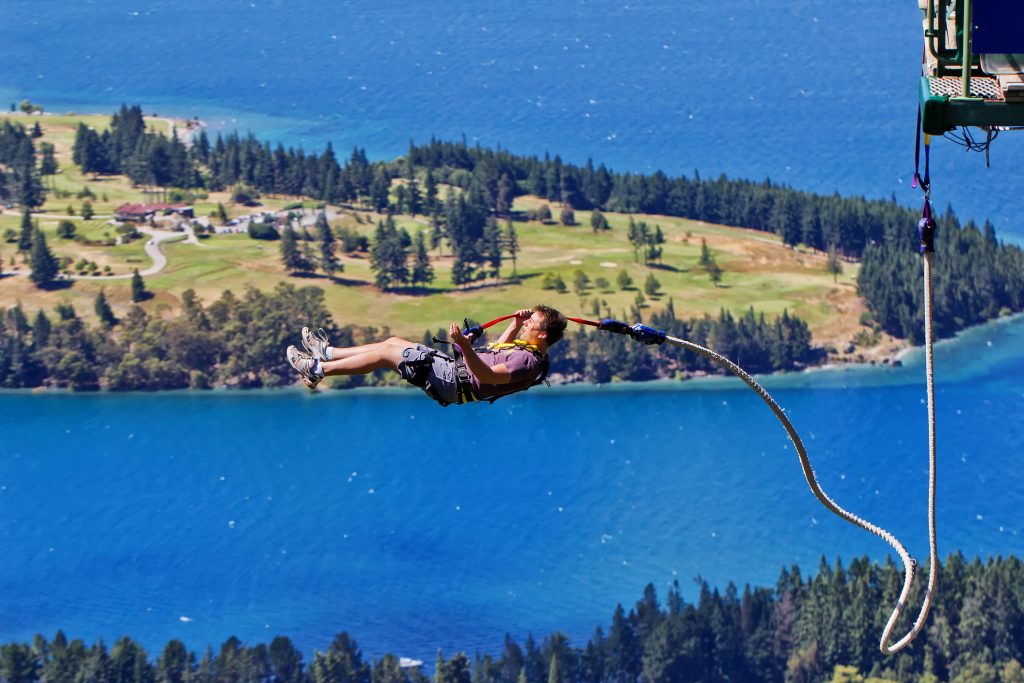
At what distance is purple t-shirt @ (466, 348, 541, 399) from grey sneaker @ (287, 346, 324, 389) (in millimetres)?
1555

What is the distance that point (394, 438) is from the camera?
12862 cm

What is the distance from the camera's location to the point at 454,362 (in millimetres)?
19531

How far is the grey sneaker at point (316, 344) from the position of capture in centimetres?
1978

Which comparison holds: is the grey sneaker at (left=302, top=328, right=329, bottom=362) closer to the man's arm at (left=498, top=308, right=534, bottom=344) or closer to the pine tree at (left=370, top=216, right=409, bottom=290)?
the man's arm at (left=498, top=308, right=534, bottom=344)

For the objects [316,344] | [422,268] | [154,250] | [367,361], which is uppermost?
[316,344]

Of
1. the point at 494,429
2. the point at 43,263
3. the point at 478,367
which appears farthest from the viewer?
the point at 43,263

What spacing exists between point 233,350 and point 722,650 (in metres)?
45.2

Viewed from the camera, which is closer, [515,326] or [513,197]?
[515,326]

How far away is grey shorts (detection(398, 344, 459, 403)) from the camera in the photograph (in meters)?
19.6

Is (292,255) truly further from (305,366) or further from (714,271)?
(305,366)

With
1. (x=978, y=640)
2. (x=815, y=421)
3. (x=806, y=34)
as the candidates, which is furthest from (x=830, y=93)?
(x=978, y=640)

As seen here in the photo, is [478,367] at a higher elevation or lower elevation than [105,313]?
higher

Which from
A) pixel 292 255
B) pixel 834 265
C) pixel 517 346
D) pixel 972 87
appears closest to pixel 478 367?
pixel 517 346

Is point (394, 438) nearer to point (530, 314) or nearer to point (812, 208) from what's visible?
point (812, 208)
